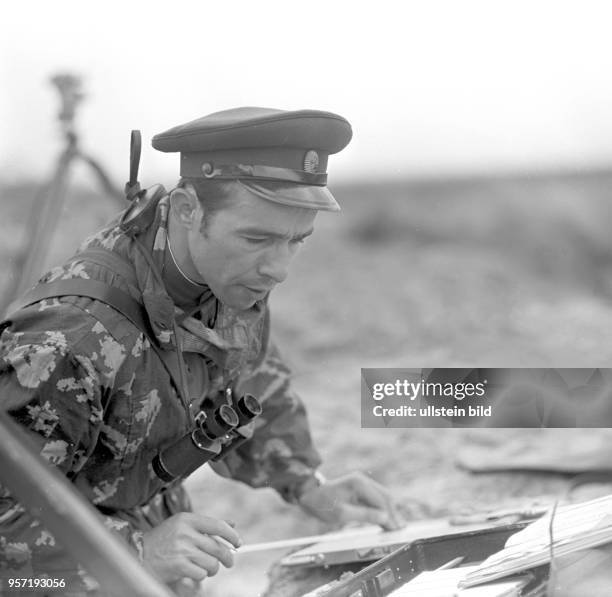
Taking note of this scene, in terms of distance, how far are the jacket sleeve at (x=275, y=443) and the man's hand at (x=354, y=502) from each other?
53 mm

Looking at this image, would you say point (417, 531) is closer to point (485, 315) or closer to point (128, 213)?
point (128, 213)

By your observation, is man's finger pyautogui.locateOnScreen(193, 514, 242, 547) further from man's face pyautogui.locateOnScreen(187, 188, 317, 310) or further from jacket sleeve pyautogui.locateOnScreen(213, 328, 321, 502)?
jacket sleeve pyautogui.locateOnScreen(213, 328, 321, 502)

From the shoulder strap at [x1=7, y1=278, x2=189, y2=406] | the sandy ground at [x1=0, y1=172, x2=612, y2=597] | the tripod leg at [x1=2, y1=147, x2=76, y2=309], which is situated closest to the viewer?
the shoulder strap at [x1=7, y1=278, x2=189, y2=406]

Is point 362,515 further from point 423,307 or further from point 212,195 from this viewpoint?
point 423,307

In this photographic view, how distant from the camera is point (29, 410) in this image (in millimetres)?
1521

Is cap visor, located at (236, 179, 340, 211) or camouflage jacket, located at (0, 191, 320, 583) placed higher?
cap visor, located at (236, 179, 340, 211)

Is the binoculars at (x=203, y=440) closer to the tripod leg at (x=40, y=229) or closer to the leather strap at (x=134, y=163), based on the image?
the leather strap at (x=134, y=163)

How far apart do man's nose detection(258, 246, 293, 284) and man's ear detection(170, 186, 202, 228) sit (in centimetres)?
14

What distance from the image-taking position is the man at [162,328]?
61.4 inches

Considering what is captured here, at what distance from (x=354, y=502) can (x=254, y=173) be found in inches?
33.1

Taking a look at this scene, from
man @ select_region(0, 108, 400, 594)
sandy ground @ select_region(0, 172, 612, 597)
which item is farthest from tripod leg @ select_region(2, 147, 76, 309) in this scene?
man @ select_region(0, 108, 400, 594)

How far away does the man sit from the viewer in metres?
1.56

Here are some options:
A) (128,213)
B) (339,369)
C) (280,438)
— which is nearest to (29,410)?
(128,213)

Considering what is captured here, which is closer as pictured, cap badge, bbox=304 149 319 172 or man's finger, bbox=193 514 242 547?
man's finger, bbox=193 514 242 547
